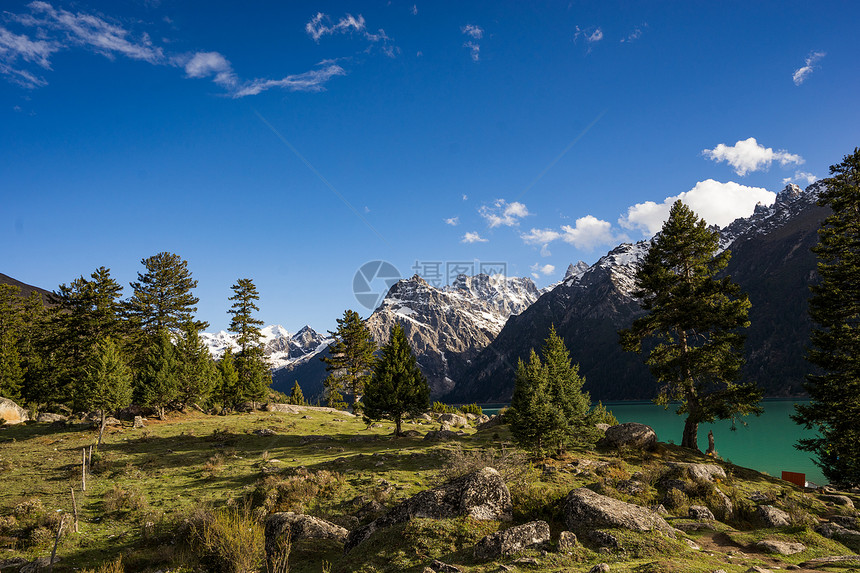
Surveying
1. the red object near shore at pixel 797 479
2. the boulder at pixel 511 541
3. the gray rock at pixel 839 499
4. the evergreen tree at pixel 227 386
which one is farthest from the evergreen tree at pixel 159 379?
the red object near shore at pixel 797 479

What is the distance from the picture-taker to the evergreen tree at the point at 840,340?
76.7ft

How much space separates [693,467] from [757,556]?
901cm

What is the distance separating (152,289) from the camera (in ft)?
175

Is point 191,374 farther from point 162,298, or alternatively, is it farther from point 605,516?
point 605,516

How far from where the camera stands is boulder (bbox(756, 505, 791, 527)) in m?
13.6

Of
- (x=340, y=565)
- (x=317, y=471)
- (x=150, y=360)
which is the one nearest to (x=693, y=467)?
(x=340, y=565)

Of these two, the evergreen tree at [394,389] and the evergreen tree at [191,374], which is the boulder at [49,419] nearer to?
the evergreen tree at [191,374]

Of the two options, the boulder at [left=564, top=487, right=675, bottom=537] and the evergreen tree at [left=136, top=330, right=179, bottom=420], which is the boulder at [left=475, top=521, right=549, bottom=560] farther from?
the evergreen tree at [left=136, top=330, right=179, bottom=420]

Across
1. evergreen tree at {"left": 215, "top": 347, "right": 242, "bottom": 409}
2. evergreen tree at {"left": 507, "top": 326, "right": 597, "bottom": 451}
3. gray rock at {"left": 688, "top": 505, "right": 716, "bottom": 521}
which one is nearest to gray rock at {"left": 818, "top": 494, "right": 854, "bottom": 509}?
gray rock at {"left": 688, "top": 505, "right": 716, "bottom": 521}

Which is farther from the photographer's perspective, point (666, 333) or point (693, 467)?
point (666, 333)

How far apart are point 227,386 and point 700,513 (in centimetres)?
5626

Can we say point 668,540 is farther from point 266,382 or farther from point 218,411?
point 266,382

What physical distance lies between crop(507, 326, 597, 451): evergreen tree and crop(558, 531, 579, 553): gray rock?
15.0 metres

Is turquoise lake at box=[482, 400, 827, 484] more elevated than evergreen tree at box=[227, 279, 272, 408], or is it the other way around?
evergreen tree at box=[227, 279, 272, 408]
